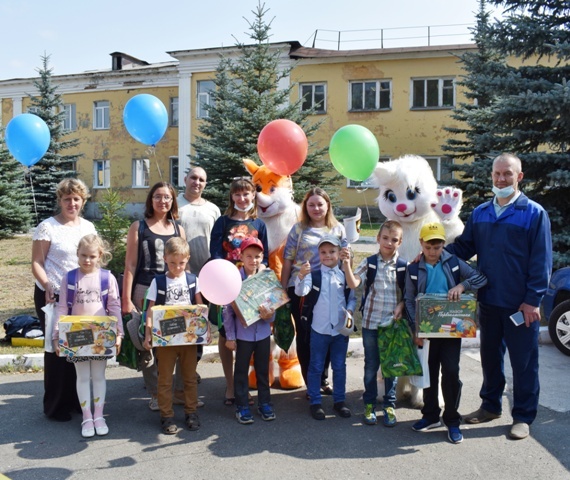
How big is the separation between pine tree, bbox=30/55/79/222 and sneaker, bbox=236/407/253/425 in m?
18.9

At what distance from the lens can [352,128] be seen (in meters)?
4.95

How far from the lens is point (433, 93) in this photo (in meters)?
21.7

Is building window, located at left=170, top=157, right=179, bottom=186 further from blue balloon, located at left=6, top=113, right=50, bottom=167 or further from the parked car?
the parked car

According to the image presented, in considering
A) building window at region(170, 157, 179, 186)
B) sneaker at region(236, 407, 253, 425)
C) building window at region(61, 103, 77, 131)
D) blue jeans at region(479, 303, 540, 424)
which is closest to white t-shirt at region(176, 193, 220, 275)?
sneaker at region(236, 407, 253, 425)

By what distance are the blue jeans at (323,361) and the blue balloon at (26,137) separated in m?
3.75

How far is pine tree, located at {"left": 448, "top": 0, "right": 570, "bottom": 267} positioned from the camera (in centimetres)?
804

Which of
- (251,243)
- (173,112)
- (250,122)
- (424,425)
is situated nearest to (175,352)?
(251,243)

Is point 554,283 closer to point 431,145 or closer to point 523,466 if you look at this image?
point 523,466

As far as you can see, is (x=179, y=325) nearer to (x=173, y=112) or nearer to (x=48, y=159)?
(x=48, y=159)

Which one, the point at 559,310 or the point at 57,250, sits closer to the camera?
the point at 57,250

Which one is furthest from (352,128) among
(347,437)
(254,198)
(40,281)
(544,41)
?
(544,41)

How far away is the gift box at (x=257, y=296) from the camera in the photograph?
4277mm

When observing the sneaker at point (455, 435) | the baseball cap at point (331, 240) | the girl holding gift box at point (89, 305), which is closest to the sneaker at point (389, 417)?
the sneaker at point (455, 435)

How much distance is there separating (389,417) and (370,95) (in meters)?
19.5
